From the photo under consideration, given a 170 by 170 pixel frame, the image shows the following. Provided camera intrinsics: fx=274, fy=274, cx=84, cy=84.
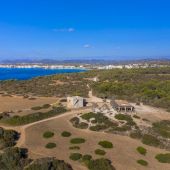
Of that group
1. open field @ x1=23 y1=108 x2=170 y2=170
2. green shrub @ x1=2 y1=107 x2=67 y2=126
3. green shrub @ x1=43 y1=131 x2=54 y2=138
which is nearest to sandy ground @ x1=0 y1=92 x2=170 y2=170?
open field @ x1=23 y1=108 x2=170 y2=170

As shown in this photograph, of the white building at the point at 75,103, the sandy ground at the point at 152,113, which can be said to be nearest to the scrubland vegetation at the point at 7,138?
the white building at the point at 75,103

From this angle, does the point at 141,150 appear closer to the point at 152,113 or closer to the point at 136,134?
the point at 136,134

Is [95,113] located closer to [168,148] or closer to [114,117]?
[114,117]

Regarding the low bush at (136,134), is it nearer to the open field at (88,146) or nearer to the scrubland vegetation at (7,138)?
the open field at (88,146)

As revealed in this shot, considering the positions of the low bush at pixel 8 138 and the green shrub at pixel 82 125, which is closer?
the low bush at pixel 8 138

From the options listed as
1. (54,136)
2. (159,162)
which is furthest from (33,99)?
(159,162)

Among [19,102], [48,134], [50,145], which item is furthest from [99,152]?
[19,102]
